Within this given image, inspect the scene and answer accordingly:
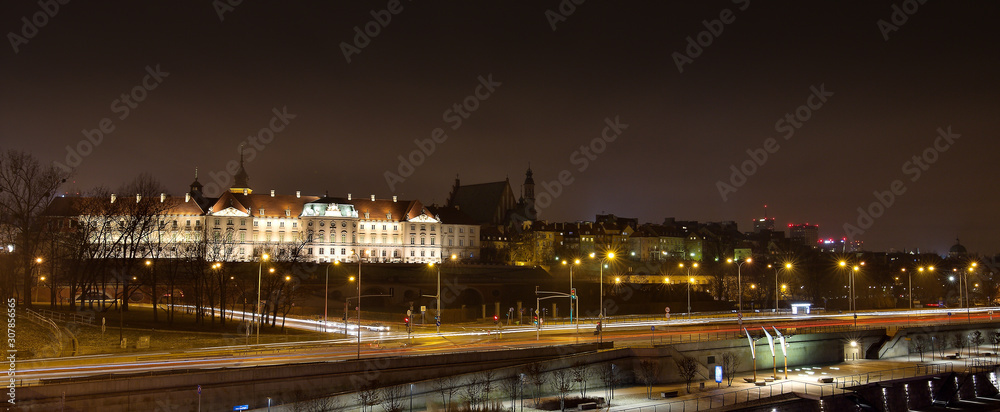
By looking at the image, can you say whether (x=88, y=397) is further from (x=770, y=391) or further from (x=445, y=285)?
(x=445, y=285)

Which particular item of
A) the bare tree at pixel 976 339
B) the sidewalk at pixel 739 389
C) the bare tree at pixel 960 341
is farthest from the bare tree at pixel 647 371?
the bare tree at pixel 976 339

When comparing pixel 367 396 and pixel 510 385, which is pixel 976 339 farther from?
pixel 367 396

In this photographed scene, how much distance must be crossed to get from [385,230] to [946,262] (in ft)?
417

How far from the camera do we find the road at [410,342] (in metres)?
37.1

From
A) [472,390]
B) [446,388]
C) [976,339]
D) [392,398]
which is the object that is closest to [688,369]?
[472,390]

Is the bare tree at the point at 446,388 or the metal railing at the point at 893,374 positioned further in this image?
the metal railing at the point at 893,374

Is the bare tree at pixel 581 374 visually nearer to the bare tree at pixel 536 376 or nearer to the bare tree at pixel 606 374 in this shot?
the bare tree at pixel 606 374

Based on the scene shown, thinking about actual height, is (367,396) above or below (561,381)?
above

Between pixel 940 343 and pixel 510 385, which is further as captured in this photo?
pixel 940 343

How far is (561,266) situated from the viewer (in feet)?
382

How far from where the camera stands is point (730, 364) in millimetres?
50281

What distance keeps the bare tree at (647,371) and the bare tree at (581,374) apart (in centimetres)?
425

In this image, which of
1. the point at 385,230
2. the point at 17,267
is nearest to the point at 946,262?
the point at 385,230

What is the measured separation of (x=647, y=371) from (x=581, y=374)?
5017 mm
